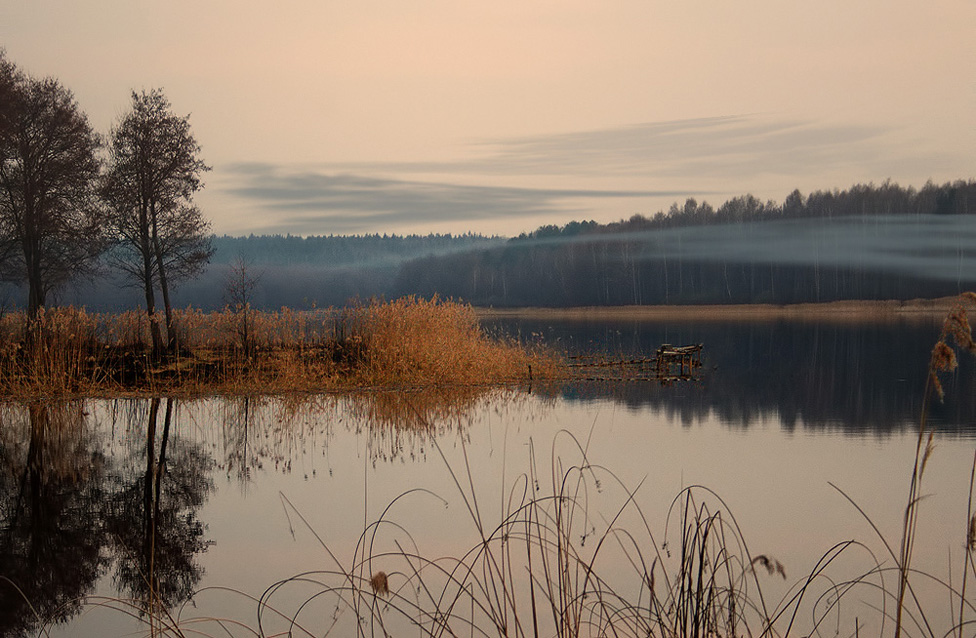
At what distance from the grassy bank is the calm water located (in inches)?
74.7

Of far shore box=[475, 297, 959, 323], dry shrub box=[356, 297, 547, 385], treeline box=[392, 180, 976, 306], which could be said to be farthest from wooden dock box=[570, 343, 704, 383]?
treeline box=[392, 180, 976, 306]

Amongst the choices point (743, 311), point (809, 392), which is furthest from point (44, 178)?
point (743, 311)

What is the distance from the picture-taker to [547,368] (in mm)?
25078

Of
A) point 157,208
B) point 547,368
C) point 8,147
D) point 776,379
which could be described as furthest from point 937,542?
point 8,147

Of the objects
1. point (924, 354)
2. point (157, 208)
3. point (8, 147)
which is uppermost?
point (8, 147)

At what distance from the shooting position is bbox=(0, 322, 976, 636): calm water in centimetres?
747

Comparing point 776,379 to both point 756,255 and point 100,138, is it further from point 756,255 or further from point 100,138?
point 756,255

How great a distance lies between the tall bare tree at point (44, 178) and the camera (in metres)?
32.7

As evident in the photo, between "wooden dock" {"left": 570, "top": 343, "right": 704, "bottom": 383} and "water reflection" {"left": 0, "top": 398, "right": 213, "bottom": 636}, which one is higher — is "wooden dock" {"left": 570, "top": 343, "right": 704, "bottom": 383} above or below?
below

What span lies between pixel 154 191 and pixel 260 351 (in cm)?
1263

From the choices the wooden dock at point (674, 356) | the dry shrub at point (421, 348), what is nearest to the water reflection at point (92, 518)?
the dry shrub at point (421, 348)

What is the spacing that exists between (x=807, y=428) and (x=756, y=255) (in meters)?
140

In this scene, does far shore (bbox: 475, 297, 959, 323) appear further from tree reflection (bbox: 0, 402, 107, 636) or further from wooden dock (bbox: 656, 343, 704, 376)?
tree reflection (bbox: 0, 402, 107, 636)

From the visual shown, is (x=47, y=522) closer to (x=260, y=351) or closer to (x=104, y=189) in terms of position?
(x=260, y=351)
